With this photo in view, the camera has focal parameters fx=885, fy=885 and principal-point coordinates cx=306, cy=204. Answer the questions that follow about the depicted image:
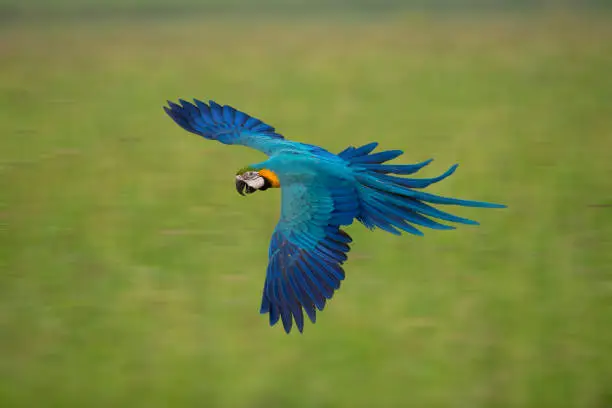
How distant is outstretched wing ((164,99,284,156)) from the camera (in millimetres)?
5031

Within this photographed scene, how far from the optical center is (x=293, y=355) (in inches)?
175

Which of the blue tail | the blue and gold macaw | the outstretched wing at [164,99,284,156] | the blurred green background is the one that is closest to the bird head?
the blue and gold macaw

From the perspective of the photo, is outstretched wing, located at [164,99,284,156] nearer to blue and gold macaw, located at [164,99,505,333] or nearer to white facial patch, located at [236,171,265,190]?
blue and gold macaw, located at [164,99,505,333]

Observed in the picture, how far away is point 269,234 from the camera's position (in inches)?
232

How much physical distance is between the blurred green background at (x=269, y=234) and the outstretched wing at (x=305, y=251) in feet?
1.76

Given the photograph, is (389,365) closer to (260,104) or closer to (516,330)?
(516,330)

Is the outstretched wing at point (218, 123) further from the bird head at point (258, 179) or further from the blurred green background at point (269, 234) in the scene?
the blurred green background at point (269, 234)

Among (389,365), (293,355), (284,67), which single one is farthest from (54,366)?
(284,67)

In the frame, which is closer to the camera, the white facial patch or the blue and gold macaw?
the blue and gold macaw

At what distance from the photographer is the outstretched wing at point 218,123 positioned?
16.5 ft

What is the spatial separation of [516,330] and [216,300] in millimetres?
1637

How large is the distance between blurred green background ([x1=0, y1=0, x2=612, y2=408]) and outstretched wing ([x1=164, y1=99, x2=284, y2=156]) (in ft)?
2.74

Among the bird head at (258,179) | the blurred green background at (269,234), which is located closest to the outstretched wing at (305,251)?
the bird head at (258,179)

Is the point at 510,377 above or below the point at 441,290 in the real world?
below
